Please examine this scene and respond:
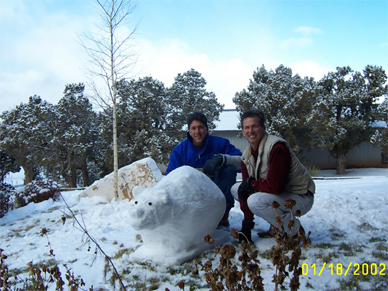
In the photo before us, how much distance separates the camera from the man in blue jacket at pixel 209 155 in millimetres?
2939

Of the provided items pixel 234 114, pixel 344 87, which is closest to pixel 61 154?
pixel 234 114

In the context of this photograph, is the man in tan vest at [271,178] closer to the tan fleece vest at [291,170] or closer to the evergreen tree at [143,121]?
the tan fleece vest at [291,170]

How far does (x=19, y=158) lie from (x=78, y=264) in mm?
12636

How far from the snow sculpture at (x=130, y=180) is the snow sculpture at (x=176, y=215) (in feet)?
9.49

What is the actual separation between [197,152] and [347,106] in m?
14.7

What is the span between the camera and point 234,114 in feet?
60.3

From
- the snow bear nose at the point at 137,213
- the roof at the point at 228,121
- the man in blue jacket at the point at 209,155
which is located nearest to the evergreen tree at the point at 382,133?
the roof at the point at 228,121

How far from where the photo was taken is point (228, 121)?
17203mm

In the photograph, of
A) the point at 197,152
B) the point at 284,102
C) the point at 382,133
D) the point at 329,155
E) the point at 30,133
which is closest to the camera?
the point at 197,152

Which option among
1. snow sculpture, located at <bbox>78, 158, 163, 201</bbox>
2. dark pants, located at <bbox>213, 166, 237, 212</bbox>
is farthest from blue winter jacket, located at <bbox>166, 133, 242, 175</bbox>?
snow sculpture, located at <bbox>78, 158, 163, 201</bbox>

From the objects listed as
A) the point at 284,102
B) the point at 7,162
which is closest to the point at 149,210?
the point at 284,102

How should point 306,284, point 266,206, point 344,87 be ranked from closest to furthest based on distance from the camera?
point 306,284
point 266,206
point 344,87

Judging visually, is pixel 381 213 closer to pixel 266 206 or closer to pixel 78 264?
pixel 266 206

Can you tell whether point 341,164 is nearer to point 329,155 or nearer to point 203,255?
point 329,155
